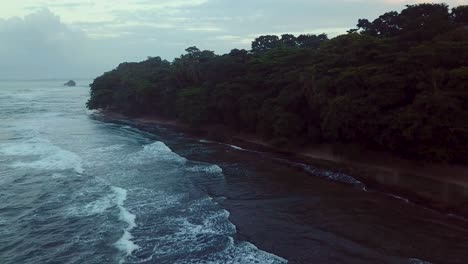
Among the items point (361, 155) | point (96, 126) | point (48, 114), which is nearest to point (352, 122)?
point (361, 155)

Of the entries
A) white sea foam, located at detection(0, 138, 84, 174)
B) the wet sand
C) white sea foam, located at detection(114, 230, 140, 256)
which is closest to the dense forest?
the wet sand

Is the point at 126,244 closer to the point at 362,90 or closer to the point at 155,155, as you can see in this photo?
the point at 362,90

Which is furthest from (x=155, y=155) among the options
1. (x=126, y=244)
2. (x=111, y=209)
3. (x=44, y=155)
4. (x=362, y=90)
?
(x=126, y=244)

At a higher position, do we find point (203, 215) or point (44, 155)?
point (203, 215)

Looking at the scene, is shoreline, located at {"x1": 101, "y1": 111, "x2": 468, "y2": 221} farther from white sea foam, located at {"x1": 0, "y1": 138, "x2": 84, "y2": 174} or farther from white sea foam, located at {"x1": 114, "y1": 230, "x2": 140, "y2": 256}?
white sea foam, located at {"x1": 0, "y1": 138, "x2": 84, "y2": 174}

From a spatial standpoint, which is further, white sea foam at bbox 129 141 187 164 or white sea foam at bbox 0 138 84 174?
white sea foam at bbox 129 141 187 164

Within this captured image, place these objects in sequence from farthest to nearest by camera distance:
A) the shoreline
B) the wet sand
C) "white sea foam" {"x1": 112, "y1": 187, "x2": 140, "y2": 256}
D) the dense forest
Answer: the dense forest → the shoreline → "white sea foam" {"x1": 112, "y1": 187, "x2": 140, "y2": 256} → the wet sand
